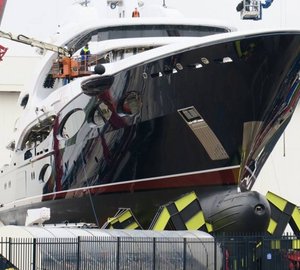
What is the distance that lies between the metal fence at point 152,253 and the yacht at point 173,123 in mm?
1628

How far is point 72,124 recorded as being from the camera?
95.2ft

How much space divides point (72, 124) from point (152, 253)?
28.3 ft

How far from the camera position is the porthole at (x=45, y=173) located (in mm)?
30800

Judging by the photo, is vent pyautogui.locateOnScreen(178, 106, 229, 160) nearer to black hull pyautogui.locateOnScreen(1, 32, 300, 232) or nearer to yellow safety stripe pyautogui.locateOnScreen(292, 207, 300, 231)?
black hull pyautogui.locateOnScreen(1, 32, 300, 232)

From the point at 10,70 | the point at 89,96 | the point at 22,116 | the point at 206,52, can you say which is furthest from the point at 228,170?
the point at 10,70

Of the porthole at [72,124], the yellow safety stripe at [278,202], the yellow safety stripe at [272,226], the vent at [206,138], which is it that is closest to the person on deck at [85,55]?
the porthole at [72,124]

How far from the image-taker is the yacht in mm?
25125

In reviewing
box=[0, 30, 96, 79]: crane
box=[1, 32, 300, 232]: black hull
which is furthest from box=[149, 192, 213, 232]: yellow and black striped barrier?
box=[0, 30, 96, 79]: crane

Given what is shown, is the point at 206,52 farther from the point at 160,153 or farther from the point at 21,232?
the point at 21,232

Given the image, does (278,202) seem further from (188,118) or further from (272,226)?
(188,118)

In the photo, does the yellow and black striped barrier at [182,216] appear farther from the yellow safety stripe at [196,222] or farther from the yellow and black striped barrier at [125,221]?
the yellow and black striped barrier at [125,221]

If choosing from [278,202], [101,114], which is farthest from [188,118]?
[278,202]

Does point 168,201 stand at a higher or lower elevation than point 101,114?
lower

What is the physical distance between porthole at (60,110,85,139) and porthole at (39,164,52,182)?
1.62 meters
